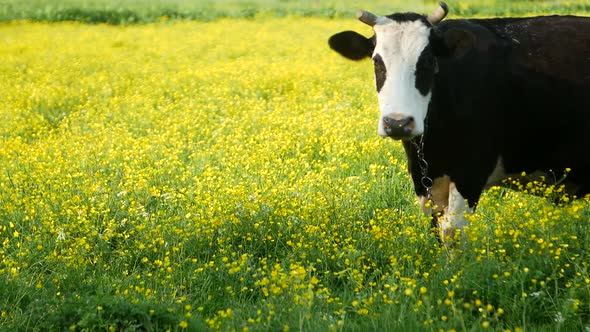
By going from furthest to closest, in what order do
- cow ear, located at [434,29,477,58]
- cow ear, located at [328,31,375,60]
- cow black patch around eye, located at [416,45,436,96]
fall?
1. cow ear, located at [328,31,375,60]
2. cow ear, located at [434,29,477,58]
3. cow black patch around eye, located at [416,45,436,96]

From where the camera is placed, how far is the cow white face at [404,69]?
216 inches

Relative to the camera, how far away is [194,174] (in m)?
8.52

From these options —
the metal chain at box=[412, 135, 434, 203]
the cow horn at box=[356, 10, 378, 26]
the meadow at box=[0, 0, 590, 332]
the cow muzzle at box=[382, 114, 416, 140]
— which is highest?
the cow horn at box=[356, 10, 378, 26]

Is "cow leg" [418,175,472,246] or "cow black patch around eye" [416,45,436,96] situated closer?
"cow black patch around eye" [416,45,436,96]

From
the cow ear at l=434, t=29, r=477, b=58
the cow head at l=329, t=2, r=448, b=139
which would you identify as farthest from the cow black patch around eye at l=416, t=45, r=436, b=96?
the cow ear at l=434, t=29, r=477, b=58

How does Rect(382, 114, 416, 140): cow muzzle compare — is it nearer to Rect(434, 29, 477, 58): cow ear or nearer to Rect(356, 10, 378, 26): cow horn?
Rect(434, 29, 477, 58): cow ear

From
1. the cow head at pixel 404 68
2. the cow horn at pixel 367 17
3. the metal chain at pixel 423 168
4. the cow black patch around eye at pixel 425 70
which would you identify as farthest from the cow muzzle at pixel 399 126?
the cow horn at pixel 367 17

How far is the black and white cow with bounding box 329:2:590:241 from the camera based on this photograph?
5910mm

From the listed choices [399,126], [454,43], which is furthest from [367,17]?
Answer: [399,126]

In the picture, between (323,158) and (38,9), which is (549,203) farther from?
(38,9)

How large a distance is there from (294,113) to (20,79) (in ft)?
21.0

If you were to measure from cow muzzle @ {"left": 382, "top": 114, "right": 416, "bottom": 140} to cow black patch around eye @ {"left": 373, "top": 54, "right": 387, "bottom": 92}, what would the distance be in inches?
17.5

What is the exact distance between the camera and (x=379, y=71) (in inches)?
229

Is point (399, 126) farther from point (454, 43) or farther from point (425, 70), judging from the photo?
point (454, 43)
